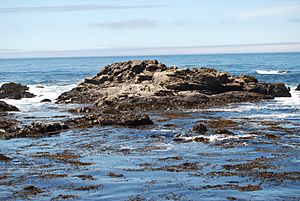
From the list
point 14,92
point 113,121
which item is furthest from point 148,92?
point 14,92

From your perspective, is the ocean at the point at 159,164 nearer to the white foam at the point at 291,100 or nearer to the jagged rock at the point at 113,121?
the jagged rock at the point at 113,121

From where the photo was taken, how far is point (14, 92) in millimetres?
58312

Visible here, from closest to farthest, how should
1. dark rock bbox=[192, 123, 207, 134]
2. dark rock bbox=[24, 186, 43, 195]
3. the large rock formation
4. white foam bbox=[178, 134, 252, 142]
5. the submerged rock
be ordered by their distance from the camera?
dark rock bbox=[24, 186, 43, 195]
white foam bbox=[178, 134, 252, 142]
dark rock bbox=[192, 123, 207, 134]
the submerged rock
the large rock formation

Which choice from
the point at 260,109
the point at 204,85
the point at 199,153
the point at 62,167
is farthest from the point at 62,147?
the point at 204,85

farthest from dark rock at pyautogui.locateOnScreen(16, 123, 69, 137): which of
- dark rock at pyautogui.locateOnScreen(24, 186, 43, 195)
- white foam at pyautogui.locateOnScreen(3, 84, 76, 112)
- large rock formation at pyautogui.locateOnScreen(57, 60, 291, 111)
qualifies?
white foam at pyautogui.locateOnScreen(3, 84, 76, 112)

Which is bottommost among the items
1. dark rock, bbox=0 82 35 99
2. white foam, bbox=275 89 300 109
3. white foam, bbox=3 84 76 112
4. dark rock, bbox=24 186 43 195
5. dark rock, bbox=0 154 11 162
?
white foam, bbox=3 84 76 112

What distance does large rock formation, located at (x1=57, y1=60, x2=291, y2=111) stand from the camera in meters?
42.9

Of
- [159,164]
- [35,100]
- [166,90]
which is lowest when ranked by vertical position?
[35,100]

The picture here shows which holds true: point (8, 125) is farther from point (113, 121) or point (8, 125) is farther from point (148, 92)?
point (148, 92)

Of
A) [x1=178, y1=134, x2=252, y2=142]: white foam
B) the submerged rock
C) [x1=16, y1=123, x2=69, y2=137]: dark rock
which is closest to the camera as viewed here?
[x1=178, y1=134, x2=252, y2=142]: white foam

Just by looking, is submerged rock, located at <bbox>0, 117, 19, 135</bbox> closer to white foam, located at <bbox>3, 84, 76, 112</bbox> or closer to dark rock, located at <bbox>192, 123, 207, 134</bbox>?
white foam, located at <bbox>3, 84, 76, 112</bbox>

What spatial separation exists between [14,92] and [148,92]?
20.2 m

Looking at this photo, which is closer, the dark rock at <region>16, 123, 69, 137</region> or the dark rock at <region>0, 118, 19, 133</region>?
the dark rock at <region>16, 123, 69, 137</region>

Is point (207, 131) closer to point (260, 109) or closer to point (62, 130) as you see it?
point (62, 130)
